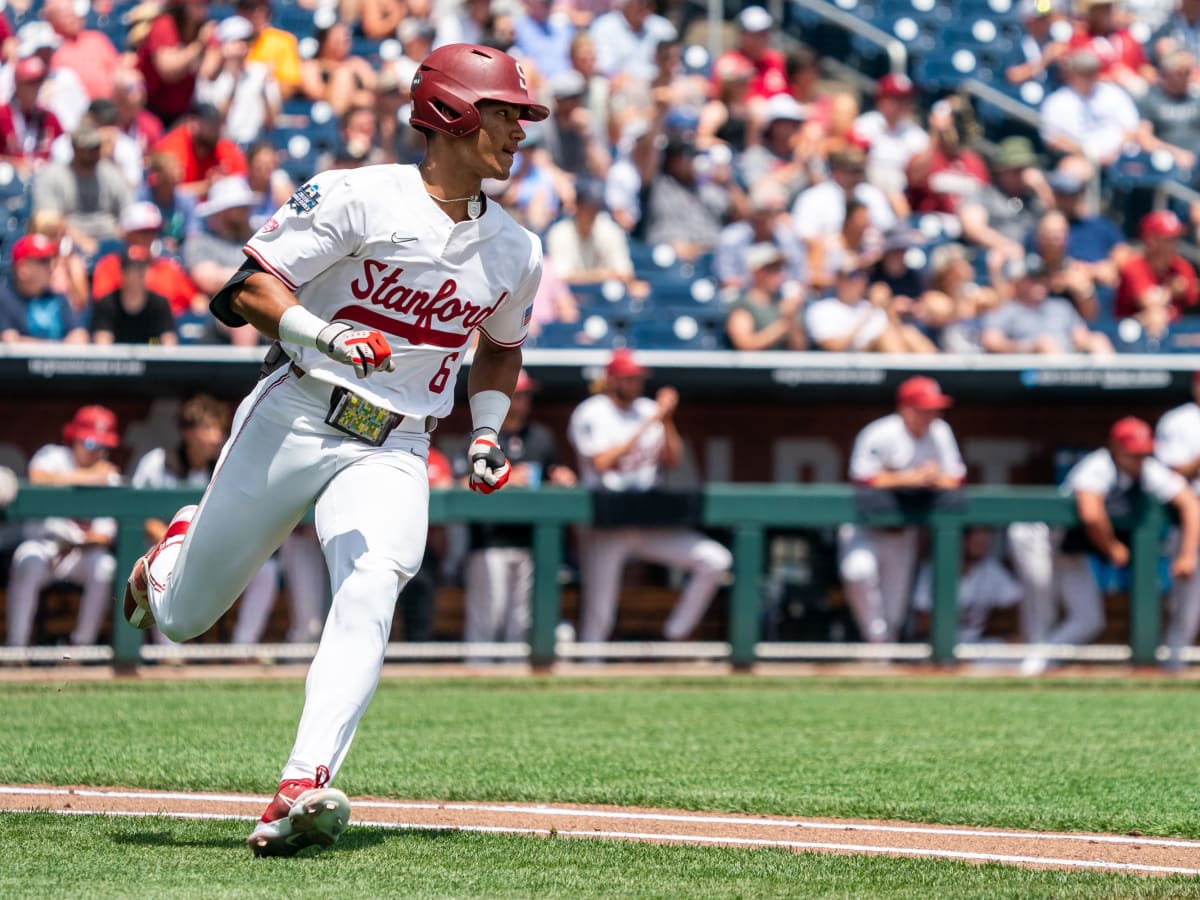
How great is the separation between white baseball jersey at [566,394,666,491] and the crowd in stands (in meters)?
0.58

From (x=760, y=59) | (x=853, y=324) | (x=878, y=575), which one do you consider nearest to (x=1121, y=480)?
(x=878, y=575)

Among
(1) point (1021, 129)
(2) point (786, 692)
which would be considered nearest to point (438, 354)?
(2) point (786, 692)

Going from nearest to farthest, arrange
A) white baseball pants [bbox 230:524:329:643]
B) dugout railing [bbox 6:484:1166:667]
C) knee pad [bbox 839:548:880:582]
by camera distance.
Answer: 1. dugout railing [bbox 6:484:1166:667]
2. white baseball pants [bbox 230:524:329:643]
3. knee pad [bbox 839:548:880:582]

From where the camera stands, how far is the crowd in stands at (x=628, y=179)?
1038 centimetres

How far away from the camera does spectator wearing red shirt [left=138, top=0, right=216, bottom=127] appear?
11367mm

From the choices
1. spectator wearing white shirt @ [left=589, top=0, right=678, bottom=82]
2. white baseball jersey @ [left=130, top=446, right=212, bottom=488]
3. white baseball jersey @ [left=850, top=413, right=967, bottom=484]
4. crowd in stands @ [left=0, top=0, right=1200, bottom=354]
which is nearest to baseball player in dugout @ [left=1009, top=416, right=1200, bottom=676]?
white baseball jersey @ [left=850, top=413, right=967, bottom=484]

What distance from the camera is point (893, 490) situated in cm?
1008

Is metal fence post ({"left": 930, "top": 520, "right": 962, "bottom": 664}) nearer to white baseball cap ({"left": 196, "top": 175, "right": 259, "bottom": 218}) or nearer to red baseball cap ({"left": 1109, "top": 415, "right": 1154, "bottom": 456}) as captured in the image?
red baseball cap ({"left": 1109, "top": 415, "right": 1154, "bottom": 456})

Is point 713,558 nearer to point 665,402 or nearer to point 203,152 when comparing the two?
point 665,402

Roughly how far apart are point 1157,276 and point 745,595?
3.82 metres

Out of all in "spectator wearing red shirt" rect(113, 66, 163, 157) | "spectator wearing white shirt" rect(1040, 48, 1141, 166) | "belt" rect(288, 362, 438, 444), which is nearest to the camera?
"belt" rect(288, 362, 438, 444)

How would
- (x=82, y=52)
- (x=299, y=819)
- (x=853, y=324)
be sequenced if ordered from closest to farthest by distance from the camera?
(x=299, y=819), (x=853, y=324), (x=82, y=52)

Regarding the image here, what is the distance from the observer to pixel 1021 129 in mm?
13516

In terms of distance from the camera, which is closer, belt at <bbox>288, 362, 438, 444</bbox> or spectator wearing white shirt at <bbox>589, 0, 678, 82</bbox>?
belt at <bbox>288, 362, 438, 444</bbox>
